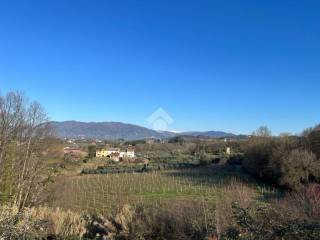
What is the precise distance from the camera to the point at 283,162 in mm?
44250

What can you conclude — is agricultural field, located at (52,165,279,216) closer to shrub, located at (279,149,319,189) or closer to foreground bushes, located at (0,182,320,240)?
shrub, located at (279,149,319,189)

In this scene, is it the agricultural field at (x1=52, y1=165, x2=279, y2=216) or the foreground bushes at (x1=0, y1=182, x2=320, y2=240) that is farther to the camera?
the agricultural field at (x1=52, y1=165, x2=279, y2=216)

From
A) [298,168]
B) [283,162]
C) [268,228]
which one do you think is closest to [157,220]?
[268,228]

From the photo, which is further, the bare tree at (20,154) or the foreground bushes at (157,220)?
the bare tree at (20,154)

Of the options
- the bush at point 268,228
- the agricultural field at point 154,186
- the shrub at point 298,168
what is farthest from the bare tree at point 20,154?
the shrub at point 298,168

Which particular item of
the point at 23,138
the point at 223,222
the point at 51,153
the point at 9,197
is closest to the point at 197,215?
the point at 223,222

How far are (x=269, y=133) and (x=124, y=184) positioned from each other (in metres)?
24.2

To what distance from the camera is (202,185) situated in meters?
51.4

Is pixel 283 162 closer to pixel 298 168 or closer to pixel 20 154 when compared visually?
pixel 298 168

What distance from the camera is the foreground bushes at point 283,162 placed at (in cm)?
4247

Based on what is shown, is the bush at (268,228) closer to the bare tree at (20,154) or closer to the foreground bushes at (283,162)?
the bare tree at (20,154)

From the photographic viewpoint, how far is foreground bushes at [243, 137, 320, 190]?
42469 mm

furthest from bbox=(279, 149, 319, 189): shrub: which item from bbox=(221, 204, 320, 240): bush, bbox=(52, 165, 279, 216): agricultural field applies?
bbox=(221, 204, 320, 240): bush

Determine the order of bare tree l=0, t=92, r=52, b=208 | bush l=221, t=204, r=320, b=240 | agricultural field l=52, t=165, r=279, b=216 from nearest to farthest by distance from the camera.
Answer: bush l=221, t=204, r=320, b=240 < bare tree l=0, t=92, r=52, b=208 < agricultural field l=52, t=165, r=279, b=216
